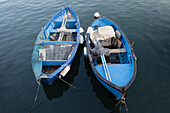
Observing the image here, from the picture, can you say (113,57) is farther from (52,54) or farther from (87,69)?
(52,54)

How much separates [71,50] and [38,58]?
12.1 feet

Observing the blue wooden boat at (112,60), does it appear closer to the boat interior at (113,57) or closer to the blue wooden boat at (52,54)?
the boat interior at (113,57)

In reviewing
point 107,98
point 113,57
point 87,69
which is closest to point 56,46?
point 87,69

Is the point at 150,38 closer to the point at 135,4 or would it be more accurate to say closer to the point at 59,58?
the point at 135,4

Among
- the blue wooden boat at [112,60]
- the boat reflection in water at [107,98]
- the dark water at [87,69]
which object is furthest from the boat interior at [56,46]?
the boat reflection in water at [107,98]

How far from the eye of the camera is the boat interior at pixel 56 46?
39.7 feet

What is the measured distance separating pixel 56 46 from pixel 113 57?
22.5 ft

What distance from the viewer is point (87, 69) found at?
13.6 meters

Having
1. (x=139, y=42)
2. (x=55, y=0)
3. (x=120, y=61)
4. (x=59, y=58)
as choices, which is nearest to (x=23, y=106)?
(x=59, y=58)

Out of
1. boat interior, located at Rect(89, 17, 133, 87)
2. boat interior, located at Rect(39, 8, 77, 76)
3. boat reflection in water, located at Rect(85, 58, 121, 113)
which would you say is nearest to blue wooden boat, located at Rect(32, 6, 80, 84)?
boat interior, located at Rect(39, 8, 77, 76)

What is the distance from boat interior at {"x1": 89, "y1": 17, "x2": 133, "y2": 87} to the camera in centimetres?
1025

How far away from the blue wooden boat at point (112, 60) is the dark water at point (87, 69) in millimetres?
1988

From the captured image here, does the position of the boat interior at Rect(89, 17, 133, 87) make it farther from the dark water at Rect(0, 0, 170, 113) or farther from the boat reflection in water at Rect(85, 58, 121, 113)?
the dark water at Rect(0, 0, 170, 113)

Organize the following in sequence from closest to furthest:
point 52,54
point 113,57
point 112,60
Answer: point 52,54 < point 112,60 < point 113,57
